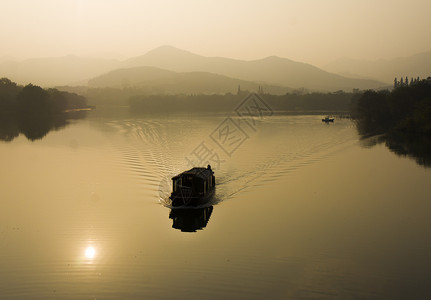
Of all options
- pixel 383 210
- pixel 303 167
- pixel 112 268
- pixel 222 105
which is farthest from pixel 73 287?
pixel 222 105

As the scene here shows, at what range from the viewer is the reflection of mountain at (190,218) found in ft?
63.1

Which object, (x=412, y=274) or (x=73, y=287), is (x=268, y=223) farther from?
(x=73, y=287)

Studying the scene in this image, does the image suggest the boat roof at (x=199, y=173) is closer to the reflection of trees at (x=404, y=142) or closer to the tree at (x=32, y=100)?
the reflection of trees at (x=404, y=142)

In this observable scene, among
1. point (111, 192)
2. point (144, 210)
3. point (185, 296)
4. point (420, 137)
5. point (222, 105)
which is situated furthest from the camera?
point (222, 105)

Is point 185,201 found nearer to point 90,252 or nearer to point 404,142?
point 90,252

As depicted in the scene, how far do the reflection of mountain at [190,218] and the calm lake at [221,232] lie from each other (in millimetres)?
105

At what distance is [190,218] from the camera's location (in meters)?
20.5

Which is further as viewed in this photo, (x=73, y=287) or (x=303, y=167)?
(x=303, y=167)

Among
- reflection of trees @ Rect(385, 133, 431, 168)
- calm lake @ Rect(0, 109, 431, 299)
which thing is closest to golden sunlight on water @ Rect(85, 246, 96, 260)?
calm lake @ Rect(0, 109, 431, 299)

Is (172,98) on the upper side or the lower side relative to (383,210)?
upper

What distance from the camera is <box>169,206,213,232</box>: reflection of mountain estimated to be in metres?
19.2

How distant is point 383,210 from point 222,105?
156m

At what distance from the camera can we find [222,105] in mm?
175625

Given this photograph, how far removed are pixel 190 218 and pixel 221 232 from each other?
108 inches
